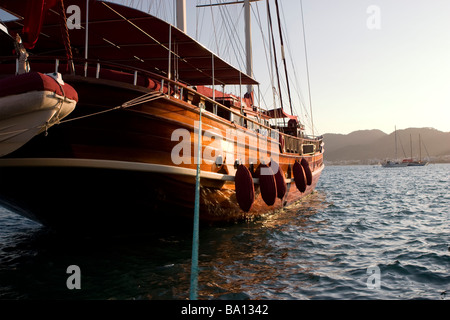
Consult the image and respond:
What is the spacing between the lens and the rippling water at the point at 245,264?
4246 mm

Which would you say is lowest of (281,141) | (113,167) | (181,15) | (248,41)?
(113,167)

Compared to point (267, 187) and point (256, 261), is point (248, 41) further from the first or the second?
point (256, 261)

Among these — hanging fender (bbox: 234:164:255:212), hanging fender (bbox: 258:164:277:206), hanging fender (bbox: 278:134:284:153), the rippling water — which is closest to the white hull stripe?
hanging fender (bbox: 234:164:255:212)

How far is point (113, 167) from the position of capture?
5.27 meters

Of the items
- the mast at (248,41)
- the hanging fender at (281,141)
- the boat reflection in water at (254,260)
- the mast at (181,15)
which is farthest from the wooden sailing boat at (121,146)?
the mast at (248,41)

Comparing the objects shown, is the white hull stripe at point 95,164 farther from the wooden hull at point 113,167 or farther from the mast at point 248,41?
the mast at point 248,41

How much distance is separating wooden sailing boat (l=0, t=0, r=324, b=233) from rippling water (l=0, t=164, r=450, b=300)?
0.57 meters

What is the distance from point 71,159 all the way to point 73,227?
1.75 m

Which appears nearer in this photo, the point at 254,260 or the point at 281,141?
the point at 254,260

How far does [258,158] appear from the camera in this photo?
8.84m

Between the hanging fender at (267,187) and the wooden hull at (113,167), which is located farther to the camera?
the hanging fender at (267,187)

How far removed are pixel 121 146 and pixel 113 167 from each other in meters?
0.36

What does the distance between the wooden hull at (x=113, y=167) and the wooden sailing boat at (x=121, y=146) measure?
0.05 feet

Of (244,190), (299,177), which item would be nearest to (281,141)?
(299,177)
